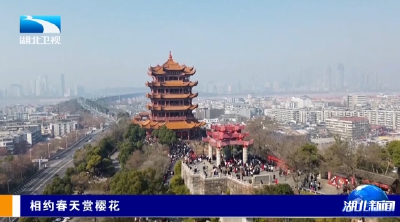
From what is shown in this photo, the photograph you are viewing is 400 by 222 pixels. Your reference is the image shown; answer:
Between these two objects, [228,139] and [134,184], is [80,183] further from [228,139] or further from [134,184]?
[228,139]

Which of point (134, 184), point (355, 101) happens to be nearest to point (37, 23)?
point (134, 184)

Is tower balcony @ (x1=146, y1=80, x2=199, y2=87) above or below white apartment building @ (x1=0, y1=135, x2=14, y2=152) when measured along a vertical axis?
above

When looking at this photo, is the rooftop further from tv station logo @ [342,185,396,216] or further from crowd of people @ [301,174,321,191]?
tv station logo @ [342,185,396,216]

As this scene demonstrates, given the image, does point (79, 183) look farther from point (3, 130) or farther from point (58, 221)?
point (3, 130)

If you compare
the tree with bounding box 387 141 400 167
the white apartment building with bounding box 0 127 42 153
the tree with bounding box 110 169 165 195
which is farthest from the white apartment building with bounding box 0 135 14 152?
the tree with bounding box 387 141 400 167

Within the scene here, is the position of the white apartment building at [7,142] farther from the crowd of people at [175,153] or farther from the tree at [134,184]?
the tree at [134,184]
